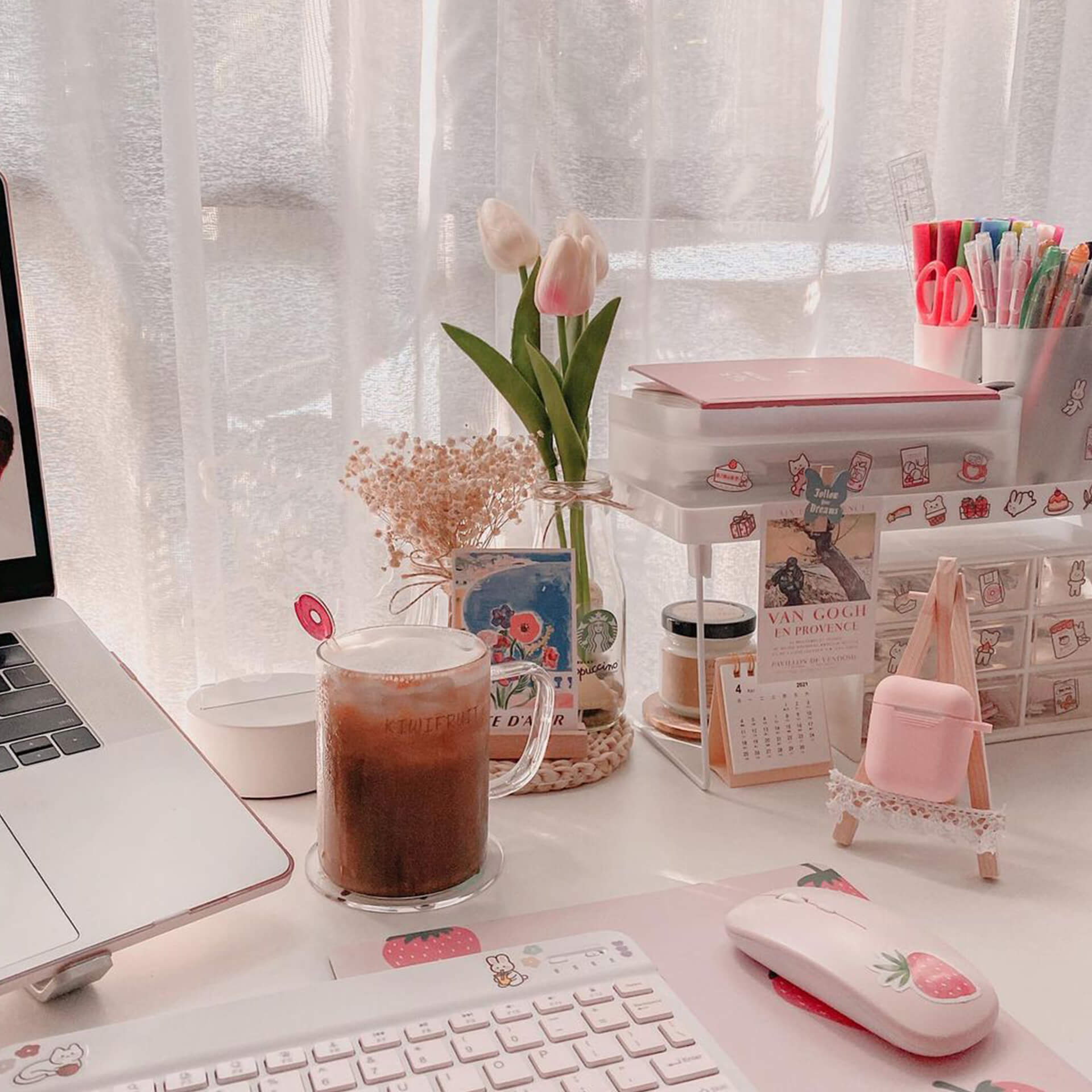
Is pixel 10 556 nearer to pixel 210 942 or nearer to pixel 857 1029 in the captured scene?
pixel 210 942

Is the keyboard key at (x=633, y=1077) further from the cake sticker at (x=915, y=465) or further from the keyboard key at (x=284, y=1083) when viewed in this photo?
the cake sticker at (x=915, y=465)

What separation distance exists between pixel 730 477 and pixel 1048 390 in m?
0.31

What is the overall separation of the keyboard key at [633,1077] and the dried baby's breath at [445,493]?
1.51 ft

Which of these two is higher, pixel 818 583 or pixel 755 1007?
pixel 818 583

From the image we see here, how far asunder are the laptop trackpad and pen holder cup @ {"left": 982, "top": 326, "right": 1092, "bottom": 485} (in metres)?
0.84

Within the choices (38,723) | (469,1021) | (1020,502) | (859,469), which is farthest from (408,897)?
(1020,502)

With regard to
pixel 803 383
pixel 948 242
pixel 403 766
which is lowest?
pixel 403 766

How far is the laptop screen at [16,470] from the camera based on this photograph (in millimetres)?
841

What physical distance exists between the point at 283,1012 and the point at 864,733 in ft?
1.99

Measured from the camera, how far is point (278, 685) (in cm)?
99

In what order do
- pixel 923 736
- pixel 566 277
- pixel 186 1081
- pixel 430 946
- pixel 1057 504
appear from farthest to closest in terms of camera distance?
pixel 1057 504 < pixel 566 277 < pixel 923 736 < pixel 430 946 < pixel 186 1081

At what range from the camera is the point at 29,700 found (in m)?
0.78

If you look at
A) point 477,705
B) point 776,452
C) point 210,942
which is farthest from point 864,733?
point 210,942

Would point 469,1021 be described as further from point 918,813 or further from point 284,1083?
point 918,813
